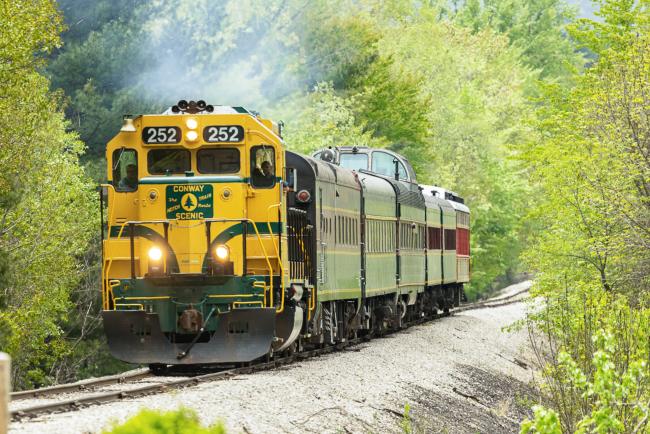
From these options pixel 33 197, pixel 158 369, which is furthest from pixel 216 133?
pixel 33 197

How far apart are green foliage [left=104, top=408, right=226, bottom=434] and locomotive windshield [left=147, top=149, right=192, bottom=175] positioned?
10373 millimetres

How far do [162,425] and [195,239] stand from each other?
33.1 feet

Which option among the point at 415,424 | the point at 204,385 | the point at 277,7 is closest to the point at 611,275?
the point at 415,424

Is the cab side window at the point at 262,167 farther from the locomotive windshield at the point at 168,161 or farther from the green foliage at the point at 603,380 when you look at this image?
the green foliage at the point at 603,380

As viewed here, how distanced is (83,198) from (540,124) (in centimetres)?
1484

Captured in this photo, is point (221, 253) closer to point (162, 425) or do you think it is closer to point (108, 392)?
point (108, 392)

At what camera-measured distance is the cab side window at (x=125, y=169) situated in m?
17.8

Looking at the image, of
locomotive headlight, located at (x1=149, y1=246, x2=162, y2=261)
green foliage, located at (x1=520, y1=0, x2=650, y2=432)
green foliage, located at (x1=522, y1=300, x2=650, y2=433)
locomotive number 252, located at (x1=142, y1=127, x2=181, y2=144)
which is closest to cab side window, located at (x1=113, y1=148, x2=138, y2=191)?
locomotive number 252, located at (x1=142, y1=127, x2=181, y2=144)

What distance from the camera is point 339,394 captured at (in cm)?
1700

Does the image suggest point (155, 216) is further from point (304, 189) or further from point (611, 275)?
point (611, 275)

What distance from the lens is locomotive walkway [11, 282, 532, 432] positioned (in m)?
13.5

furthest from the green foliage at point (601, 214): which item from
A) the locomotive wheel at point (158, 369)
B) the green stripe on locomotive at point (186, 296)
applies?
the locomotive wheel at point (158, 369)

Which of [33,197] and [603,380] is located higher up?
[33,197]

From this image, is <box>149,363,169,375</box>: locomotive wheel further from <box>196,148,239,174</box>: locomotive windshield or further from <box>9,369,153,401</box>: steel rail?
<box>196,148,239,174</box>: locomotive windshield
